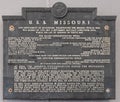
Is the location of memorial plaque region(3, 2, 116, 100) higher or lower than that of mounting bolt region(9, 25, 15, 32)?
lower

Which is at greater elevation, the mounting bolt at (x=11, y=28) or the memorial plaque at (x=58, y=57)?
the mounting bolt at (x=11, y=28)

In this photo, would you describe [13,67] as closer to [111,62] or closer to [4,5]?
[4,5]

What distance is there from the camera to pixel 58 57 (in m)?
1.71

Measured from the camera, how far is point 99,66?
171 centimetres

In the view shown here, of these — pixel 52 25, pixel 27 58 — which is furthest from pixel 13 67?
pixel 52 25

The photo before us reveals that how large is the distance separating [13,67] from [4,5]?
1.27ft

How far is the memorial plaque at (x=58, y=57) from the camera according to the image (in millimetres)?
1703

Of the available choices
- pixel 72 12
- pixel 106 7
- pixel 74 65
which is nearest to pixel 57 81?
pixel 74 65

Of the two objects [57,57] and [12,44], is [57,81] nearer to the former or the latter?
[57,57]

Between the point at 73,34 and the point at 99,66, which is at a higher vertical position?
the point at 73,34

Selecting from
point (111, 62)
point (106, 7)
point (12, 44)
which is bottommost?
point (111, 62)

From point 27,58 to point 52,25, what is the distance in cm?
24

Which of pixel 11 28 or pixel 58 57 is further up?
pixel 11 28

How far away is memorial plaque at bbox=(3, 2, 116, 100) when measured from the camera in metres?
1.70
